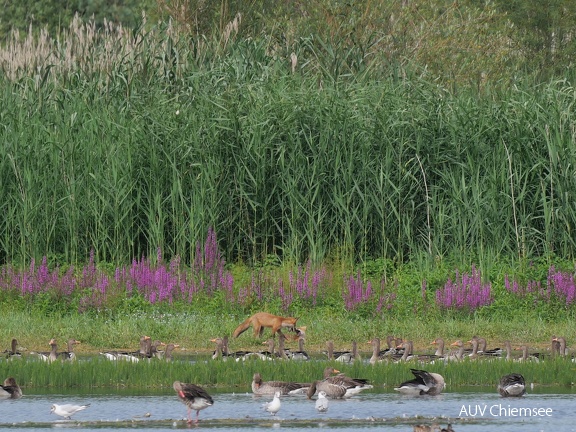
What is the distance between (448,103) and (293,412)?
9977mm

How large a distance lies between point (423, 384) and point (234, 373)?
2.33 metres

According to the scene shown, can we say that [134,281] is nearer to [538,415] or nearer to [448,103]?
[448,103]

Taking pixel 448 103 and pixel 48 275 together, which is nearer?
pixel 48 275

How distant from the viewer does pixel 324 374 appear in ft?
49.9

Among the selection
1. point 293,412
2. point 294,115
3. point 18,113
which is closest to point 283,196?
point 294,115

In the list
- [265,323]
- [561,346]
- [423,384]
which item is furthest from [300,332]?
[423,384]

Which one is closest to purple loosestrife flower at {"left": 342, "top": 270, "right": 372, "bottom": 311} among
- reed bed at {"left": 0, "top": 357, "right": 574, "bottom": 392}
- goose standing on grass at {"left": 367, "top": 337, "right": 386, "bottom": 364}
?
goose standing on grass at {"left": 367, "top": 337, "right": 386, "bottom": 364}

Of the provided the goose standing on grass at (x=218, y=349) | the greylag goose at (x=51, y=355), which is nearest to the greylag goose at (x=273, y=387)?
the goose standing on grass at (x=218, y=349)

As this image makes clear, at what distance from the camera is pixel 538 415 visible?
13.5 meters

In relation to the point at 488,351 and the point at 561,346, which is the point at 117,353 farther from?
the point at 561,346

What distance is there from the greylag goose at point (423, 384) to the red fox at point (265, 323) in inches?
168

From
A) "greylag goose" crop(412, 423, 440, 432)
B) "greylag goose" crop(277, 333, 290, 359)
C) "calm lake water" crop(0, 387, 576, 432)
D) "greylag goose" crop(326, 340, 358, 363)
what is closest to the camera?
"greylag goose" crop(412, 423, 440, 432)

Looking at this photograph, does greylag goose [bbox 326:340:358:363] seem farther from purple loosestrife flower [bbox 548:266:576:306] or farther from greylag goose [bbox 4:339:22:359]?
purple loosestrife flower [bbox 548:266:576:306]

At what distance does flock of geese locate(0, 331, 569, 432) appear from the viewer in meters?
13.3
